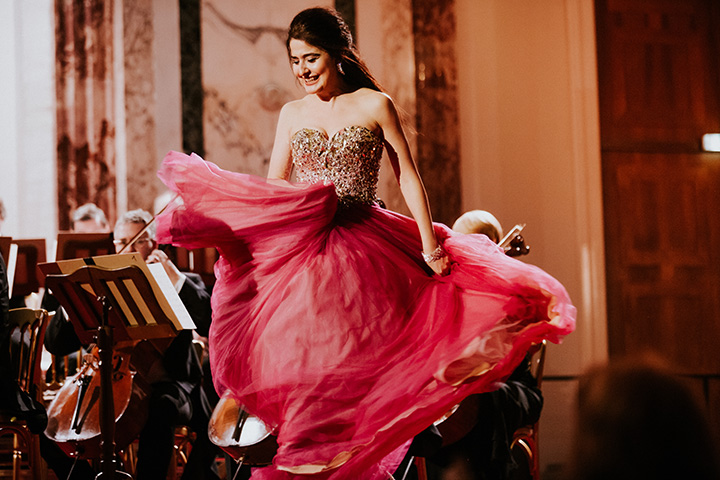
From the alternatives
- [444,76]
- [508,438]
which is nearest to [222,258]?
[508,438]

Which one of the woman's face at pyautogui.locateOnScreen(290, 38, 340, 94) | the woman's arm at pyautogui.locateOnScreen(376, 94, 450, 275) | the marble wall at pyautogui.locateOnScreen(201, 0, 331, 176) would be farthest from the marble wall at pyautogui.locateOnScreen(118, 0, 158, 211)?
the woman's arm at pyautogui.locateOnScreen(376, 94, 450, 275)

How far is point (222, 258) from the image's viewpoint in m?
3.27

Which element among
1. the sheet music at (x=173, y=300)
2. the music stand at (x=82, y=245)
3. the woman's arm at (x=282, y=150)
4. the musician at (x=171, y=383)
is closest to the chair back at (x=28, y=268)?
the music stand at (x=82, y=245)

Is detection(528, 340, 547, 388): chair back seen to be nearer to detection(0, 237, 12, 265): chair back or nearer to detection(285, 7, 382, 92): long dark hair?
detection(285, 7, 382, 92): long dark hair

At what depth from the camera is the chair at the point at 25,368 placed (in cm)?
414

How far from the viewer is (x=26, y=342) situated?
13.8ft

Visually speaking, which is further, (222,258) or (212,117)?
(212,117)

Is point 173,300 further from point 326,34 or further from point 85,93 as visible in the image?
point 85,93

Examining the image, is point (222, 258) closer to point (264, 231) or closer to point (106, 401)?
point (264, 231)

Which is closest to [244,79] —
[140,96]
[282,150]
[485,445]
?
[140,96]

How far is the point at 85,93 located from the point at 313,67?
4049mm

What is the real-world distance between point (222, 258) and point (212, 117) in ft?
12.2

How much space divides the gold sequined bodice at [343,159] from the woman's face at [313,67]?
0.57 ft

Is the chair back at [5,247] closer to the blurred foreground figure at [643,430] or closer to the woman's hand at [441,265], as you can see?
the woman's hand at [441,265]
